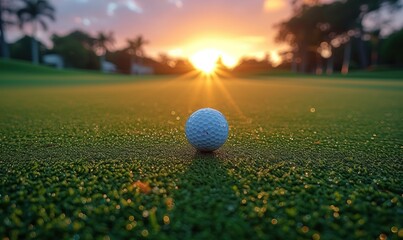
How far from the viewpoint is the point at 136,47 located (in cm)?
5494

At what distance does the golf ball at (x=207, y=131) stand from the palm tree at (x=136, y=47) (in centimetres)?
5607

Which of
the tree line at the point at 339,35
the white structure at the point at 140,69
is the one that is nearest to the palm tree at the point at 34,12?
the white structure at the point at 140,69

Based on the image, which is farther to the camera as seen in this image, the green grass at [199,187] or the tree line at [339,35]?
the tree line at [339,35]

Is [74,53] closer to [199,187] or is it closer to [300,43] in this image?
[300,43]

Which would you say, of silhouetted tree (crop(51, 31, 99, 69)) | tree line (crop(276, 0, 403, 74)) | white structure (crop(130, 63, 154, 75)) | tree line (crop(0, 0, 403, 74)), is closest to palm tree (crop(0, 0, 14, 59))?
tree line (crop(0, 0, 403, 74))

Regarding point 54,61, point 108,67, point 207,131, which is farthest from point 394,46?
point 54,61

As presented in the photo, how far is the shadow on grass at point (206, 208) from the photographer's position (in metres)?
0.97

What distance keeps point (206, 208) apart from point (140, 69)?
196 feet

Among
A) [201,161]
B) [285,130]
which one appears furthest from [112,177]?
[285,130]

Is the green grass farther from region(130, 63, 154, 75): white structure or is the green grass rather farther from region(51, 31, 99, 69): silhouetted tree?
region(130, 63, 154, 75): white structure

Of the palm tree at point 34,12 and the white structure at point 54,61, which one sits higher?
the palm tree at point 34,12

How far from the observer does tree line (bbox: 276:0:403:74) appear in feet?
117

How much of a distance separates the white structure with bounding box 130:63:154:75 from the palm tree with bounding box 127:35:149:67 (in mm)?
1093

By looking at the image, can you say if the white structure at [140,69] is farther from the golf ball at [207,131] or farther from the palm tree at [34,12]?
the golf ball at [207,131]
